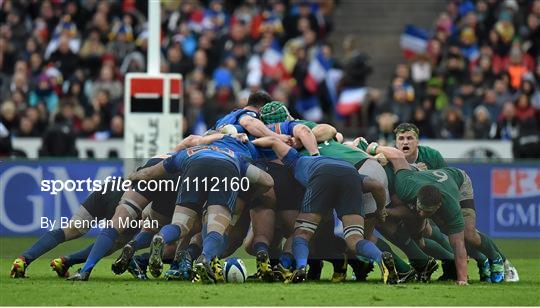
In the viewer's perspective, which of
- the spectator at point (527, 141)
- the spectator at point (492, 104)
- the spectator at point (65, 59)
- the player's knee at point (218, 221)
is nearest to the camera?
the player's knee at point (218, 221)

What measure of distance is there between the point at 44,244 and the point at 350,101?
1281cm

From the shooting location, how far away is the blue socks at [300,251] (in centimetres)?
1466

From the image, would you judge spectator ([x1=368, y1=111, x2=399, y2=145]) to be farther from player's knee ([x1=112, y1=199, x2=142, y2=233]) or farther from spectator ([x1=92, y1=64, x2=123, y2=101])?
player's knee ([x1=112, y1=199, x2=142, y2=233])

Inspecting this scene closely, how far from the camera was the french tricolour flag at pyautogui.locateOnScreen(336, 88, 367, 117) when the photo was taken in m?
27.3

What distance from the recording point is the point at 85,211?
50.5 ft

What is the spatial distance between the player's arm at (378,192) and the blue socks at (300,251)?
853 mm

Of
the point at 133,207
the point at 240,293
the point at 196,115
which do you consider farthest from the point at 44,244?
the point at 196,115

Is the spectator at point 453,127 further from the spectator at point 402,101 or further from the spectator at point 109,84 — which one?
the spectator at point 109,84

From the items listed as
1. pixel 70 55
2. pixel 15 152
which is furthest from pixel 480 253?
pixel 70 55

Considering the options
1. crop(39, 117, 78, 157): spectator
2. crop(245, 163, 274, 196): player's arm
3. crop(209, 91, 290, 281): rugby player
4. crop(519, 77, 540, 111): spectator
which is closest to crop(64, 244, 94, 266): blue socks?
crop(209, 91, 290, 281): rugby player

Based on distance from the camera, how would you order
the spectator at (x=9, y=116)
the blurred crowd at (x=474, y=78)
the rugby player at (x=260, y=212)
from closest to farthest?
the rugby player at (x=260, y=212) < the blurred crowd at (x=474, y=78) < the spectator at (x=9, y=116)

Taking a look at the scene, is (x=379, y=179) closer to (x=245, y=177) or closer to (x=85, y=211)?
(x=245, y=177)

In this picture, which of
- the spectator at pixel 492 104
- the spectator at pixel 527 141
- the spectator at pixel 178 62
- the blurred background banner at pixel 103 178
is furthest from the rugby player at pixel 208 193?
the spectator at pixel 178 62

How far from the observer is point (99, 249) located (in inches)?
581
